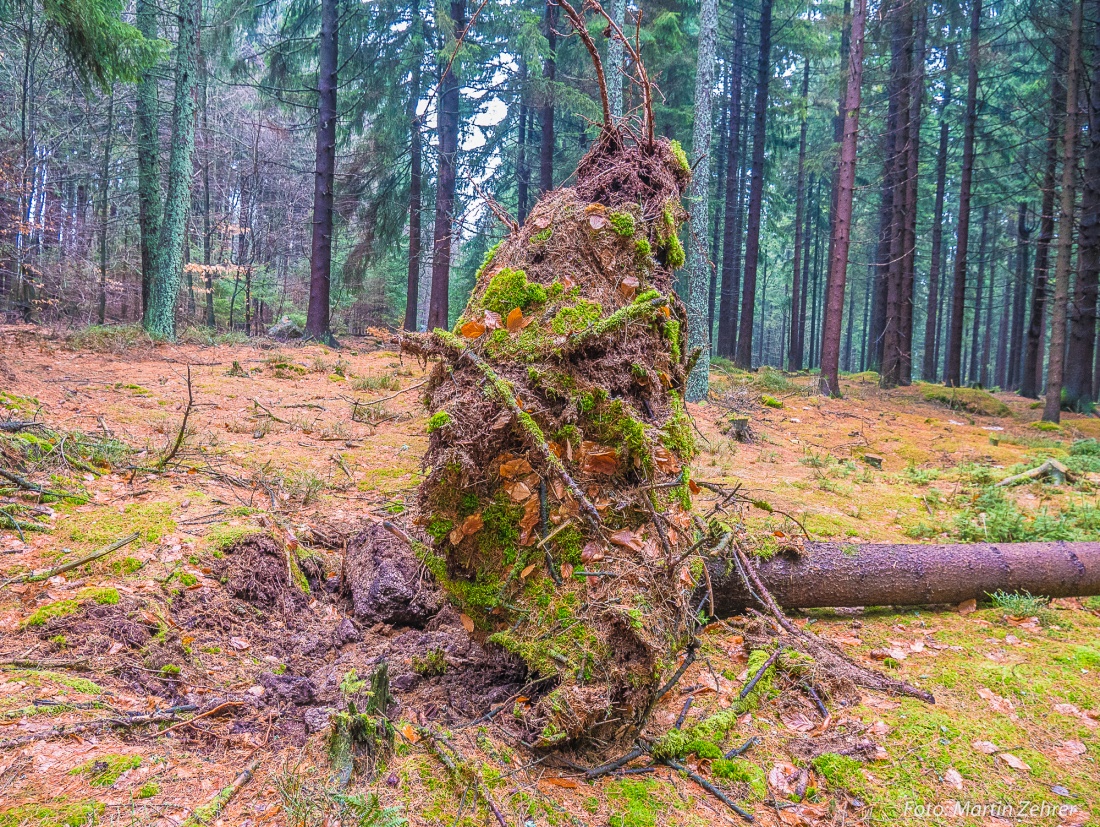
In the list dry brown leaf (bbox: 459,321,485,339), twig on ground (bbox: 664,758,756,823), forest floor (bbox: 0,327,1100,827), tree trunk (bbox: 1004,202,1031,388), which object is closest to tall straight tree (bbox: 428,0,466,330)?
forest floor (bbox: 0,327,1100,827)

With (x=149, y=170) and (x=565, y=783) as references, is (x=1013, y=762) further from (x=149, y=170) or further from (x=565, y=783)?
(x=149, y=170)

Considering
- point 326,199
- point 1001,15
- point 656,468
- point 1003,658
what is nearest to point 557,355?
point 656,468

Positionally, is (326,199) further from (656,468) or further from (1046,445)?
(1046,445)

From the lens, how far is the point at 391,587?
3260 mm

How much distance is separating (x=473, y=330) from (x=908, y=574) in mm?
3239

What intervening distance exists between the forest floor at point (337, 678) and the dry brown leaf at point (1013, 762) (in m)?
0.01

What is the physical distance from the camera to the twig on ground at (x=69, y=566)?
110 inches

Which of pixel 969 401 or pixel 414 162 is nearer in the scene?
pixel 969 401

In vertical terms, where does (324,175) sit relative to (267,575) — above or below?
above

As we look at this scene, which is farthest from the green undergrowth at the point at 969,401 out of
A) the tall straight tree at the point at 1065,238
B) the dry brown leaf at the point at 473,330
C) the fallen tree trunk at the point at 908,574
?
the dry brown leaf at the point at 473,330

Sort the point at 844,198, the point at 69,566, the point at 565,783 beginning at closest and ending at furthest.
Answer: the point at 565,783 → the point at 69,566 → the point at 844,198

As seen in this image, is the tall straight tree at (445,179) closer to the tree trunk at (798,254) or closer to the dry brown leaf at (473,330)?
the dry brown leaf at (473,330)

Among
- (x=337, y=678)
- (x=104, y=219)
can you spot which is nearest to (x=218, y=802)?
(x=337, y=678)

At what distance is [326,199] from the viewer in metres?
13.7
